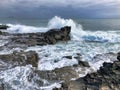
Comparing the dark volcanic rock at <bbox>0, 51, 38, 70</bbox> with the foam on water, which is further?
the foam on water

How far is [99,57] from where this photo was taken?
1844 cm

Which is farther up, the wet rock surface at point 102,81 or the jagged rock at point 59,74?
the wet rock surface at point 102,81

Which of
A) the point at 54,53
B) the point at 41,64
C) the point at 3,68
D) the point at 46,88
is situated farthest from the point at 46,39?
the point at 46,88

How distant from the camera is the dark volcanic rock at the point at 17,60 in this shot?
15590 millimetres

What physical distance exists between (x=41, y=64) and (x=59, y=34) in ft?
37.2

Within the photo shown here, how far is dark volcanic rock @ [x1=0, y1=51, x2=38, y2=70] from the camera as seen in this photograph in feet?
51.1

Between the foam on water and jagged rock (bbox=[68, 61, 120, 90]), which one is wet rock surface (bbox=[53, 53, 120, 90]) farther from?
the foam on water

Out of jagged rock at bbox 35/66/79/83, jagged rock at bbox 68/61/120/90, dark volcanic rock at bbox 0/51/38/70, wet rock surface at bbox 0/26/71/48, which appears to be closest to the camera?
jagged rock at bbox 68/61/120/90

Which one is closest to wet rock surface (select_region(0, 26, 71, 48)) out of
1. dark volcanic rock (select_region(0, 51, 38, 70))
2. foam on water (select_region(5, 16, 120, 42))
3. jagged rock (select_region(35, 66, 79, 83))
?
foam on water (select_region(5, 16, 120, 42))

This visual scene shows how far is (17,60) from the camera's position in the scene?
16.3m

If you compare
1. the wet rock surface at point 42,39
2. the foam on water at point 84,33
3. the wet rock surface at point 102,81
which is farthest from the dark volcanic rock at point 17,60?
the foam on water at point 84,33

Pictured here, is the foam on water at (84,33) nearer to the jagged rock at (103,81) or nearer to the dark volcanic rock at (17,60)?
the dark volcanic rock at (17,60)

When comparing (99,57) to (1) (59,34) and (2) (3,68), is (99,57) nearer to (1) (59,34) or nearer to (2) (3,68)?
(2) (3,68)

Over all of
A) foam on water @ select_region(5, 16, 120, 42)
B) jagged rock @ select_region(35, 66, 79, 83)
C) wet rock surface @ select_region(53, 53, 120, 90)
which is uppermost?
foam on water @ select_region(5, 16, 120, 42)
